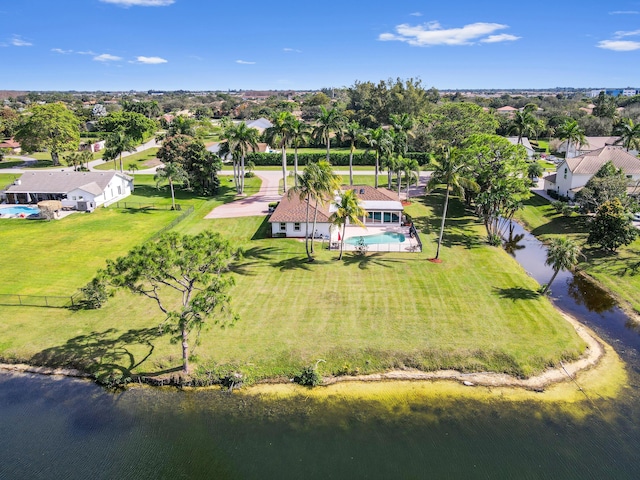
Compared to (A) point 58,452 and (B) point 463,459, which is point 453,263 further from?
(A) point 58,452

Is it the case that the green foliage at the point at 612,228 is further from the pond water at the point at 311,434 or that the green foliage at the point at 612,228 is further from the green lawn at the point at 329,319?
the pond water at the point at 311,434

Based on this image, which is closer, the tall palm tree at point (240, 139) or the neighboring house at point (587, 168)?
the neighboring house at point (587, 168)

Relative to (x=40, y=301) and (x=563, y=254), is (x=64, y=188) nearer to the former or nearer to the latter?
(x=40, y=301)

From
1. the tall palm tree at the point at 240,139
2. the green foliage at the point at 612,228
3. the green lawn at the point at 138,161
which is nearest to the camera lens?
the green foliage at the point at 612,228

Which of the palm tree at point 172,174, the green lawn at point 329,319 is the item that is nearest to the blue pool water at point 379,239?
the green lawn at point 329,319

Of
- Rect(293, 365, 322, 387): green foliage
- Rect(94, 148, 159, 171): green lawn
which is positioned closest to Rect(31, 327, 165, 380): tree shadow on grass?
Rect(293, 365, 322, 387): green foliage

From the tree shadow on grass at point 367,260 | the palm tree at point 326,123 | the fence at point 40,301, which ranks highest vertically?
the palm tree at point 326,123

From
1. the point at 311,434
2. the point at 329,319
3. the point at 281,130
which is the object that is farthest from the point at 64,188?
the point at 311,434
